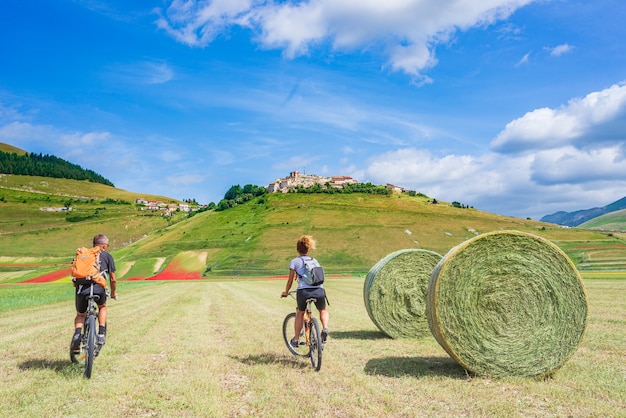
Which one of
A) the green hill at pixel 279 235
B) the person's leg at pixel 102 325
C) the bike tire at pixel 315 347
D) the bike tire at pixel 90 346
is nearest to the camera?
the bike tire at pixel 90 346

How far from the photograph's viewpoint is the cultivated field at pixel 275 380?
257 inches

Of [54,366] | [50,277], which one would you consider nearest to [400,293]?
[54,366]

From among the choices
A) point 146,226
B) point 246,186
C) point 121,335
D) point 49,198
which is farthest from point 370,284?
point 49,198

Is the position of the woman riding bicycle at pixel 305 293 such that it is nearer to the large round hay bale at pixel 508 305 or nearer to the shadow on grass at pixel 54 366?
the large round hay bale at pixel 508 305

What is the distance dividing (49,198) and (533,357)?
227 metres

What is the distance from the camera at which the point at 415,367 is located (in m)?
9.05

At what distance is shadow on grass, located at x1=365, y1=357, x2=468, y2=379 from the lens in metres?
8.47

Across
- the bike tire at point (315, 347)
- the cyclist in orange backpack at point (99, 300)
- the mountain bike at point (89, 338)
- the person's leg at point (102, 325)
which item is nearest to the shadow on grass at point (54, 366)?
the mountain bike at point (89, 338)

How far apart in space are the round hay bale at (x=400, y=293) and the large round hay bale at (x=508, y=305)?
4.59 m

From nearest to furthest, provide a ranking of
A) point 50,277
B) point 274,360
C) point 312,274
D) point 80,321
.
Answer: point 80,321 → point 312,274 → point 274,360 → point 50,277

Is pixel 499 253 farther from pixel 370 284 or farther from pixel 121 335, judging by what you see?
pixel 121 335

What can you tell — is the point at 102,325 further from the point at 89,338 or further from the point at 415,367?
the point at 415,367

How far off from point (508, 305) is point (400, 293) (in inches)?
205

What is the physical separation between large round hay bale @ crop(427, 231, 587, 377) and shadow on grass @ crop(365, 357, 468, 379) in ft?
1.81
